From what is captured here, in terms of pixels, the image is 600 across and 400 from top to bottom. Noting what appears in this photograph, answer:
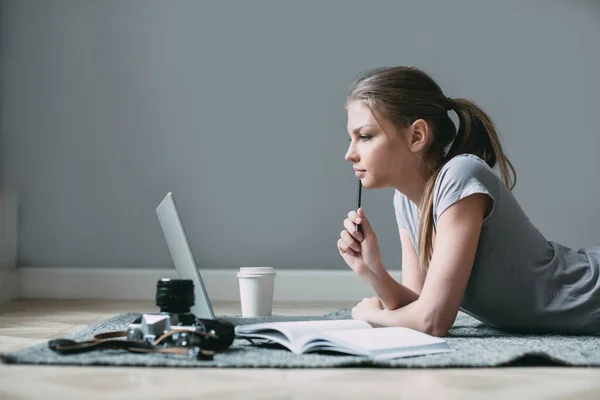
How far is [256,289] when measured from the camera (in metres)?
1.82

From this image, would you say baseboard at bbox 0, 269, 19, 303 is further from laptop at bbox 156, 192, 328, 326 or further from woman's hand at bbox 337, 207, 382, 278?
woman's hand at bbox 337, 207, 382, 278

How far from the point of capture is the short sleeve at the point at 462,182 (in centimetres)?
152

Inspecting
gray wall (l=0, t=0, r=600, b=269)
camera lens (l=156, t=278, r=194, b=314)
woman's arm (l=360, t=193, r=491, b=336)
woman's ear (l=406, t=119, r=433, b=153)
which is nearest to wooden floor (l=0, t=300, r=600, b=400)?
camera lens (l=156, t=278, r=194, b=314)

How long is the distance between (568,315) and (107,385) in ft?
3.33

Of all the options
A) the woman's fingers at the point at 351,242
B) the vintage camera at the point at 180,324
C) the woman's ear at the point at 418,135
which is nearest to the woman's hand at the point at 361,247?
the woman's fingers at the point at 351,242

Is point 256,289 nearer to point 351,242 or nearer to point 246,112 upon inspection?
point 351,242

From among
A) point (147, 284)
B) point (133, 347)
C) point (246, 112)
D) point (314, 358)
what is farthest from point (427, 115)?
point (147, 284)

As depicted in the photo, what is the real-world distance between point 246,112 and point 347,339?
1908mm

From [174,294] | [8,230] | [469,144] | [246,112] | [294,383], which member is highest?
Result: [246,112]

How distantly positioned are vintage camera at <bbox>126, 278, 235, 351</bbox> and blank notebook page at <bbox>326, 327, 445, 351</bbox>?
181 mm

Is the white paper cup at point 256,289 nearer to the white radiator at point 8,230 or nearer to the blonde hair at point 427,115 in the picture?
the blonde hair at point 427,115

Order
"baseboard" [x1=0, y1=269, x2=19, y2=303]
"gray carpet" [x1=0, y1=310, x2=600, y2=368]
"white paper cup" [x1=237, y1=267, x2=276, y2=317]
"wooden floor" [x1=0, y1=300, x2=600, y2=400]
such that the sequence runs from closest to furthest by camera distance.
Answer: "wooden floor" [x1=0, y1=300, x2=600, y2=400] < "gray carpet" [x1=0, y1=310, x2=600, y2=368] < "white paper cup" [x1=237, y1=267, x2=276, y2=317] < "baseboard" [x1=0, y1=269, x2=19, y2=303]

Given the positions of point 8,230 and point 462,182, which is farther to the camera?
point 8,230

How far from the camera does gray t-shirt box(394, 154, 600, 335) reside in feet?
5.23
